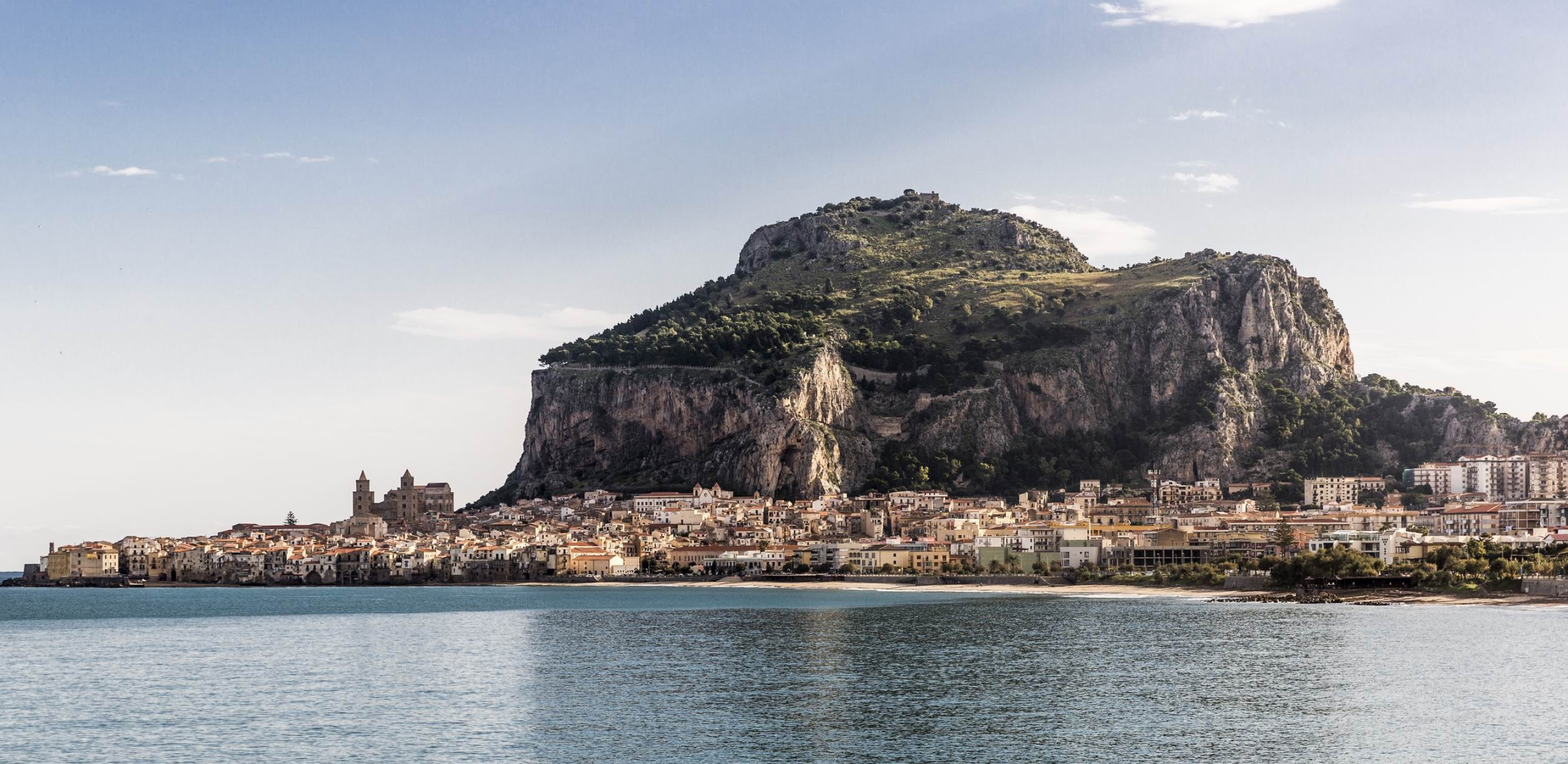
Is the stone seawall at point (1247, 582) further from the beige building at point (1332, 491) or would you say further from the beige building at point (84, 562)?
the beige building at point (84, 562)

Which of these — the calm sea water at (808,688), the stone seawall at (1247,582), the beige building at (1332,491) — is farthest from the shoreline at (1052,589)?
the beige building at (1332,491)

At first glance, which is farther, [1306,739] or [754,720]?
[754,720]

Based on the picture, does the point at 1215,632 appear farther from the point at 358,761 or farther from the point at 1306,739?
the point at 358,761

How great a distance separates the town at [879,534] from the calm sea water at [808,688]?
1784 inches

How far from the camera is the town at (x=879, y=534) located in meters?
141

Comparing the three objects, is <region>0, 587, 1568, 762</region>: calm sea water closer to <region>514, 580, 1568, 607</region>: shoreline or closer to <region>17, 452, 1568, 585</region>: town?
<region>514, 580, 1568, 607</region>: shoreline

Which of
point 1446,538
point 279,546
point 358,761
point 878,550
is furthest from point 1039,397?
point 358,761

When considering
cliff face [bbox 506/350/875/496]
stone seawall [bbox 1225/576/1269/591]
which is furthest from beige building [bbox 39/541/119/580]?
stone seawall [bbox 1225/576/1269/591]

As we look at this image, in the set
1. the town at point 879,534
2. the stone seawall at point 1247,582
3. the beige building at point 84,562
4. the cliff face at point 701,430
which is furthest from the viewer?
the cliff face at point 701,430

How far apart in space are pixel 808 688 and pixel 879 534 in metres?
109

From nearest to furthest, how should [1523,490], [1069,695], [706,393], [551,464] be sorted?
1. [1069,695]
2. [1523,490]
3. [706,393]
4. [551,464]

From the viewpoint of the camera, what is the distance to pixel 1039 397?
191 meters

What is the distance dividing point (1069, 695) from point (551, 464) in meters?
151

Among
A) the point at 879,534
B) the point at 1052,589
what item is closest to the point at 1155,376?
the point at 879,534
